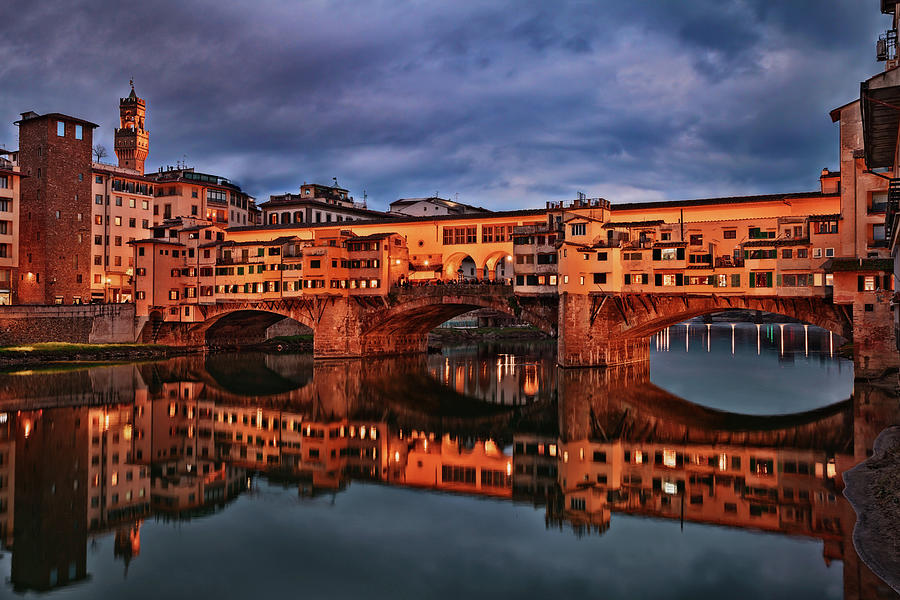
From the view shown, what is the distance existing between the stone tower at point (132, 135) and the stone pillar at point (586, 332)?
80427 millimetres

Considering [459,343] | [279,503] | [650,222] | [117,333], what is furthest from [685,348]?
[279,503]

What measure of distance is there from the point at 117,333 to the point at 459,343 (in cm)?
3763

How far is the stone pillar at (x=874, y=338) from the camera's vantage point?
129 feet

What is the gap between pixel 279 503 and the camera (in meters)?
22.0

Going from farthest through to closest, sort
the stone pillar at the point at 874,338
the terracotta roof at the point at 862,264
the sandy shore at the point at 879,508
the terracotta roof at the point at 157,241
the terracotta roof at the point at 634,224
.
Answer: the terracotta roof at the point at 157,241, the terracotta roof at the point at 634,224, the stone pillar at the point at 874,338, the terracotta roof at the point at 862,264, the sandy shore at the point at 879,508

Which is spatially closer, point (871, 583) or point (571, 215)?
point (871, 583)

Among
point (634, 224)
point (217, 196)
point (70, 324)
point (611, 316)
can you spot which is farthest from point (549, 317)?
point (217, 196)

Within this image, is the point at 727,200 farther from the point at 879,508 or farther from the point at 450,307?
the point at 879,508

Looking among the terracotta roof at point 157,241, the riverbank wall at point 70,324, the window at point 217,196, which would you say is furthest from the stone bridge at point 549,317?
the window at point 217,196

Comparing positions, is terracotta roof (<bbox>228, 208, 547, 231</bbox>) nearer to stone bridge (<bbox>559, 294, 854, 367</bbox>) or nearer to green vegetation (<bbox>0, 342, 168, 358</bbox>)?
stone bridge (<bbox>559, 294, 854, 367</bbox>)

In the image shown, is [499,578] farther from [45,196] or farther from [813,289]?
[45,196]

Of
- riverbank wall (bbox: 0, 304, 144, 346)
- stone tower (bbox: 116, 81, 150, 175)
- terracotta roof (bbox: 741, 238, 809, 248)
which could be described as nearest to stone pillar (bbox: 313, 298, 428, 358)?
riverbank wall (bbox: 0, 304, 144, 346)

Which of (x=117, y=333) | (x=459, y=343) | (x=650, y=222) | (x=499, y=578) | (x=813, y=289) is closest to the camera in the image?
(x=499, y=578)

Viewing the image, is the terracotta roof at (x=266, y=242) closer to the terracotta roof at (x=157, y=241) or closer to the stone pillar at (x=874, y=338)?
the terracotta roof at (x=157, y=241)
